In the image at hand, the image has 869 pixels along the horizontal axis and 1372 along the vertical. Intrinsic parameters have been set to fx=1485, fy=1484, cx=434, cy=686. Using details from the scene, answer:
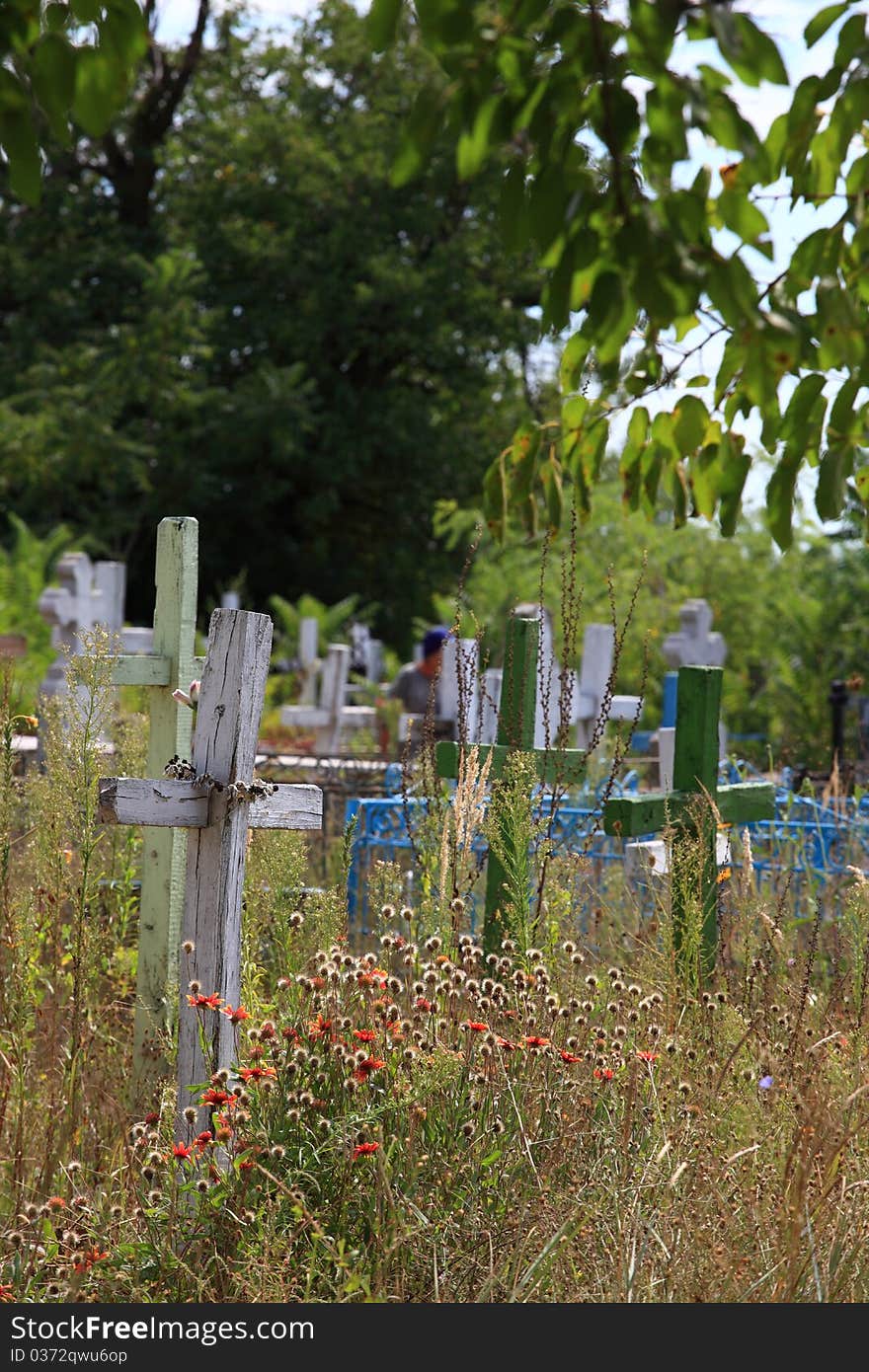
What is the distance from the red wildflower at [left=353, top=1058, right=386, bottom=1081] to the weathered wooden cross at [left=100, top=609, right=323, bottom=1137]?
0.34m

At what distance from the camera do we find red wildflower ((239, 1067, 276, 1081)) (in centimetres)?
269

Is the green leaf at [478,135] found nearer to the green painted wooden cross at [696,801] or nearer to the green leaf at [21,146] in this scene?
the green leaf at [21,146]

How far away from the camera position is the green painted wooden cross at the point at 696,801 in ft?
13.2

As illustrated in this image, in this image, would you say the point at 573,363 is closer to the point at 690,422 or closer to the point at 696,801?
the point at 690,422

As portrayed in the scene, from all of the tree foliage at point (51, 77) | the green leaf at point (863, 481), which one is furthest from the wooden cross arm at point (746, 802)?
the tree foliage at point (51, 77)

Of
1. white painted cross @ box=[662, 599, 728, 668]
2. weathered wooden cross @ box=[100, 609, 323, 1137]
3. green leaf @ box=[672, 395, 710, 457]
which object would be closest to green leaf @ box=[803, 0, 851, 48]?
green leaf @ box=[672, 395, 710, 457]

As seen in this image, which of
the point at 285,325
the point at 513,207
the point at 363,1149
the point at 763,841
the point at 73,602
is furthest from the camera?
the point at 285,325

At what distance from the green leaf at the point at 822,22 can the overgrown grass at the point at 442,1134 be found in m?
1.70

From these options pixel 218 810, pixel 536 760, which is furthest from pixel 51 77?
pixel 536 760

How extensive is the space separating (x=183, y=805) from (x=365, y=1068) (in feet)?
2.36

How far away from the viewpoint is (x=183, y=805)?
3066 millimetres

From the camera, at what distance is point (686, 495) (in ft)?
10.6
